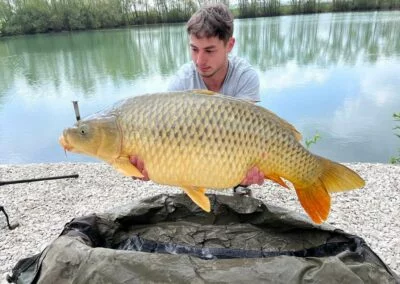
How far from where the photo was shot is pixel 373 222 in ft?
6.01

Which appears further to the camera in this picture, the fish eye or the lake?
the lake

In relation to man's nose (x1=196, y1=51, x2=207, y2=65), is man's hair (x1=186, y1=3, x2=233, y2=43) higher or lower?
higher

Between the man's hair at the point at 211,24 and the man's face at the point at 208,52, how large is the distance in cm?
2

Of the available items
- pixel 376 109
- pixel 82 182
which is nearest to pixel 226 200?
pixel 82 182

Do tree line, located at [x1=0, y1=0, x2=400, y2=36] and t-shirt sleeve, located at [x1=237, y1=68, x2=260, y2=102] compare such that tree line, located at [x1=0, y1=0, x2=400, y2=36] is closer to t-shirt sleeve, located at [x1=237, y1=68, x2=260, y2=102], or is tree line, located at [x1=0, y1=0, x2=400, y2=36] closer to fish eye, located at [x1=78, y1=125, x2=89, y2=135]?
t-shirt sleeve, located at [x1=237, y1=68, x2=260, y2=102]

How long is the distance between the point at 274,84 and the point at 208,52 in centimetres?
473

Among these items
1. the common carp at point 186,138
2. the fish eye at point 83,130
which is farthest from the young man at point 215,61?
the fish eye at point 83,130

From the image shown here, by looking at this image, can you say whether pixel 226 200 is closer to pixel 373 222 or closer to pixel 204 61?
pixel 204 61

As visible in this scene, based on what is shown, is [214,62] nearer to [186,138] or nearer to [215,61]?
[215,61]

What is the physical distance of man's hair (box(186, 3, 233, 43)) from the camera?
1361 millimetres

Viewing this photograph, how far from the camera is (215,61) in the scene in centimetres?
142

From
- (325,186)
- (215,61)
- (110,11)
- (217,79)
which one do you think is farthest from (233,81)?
(110,11)

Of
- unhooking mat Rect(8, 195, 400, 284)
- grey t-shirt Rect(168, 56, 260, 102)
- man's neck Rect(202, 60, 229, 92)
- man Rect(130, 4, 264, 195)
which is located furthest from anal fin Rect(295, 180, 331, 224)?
man's neck Rect(202, 60, 229, 92)

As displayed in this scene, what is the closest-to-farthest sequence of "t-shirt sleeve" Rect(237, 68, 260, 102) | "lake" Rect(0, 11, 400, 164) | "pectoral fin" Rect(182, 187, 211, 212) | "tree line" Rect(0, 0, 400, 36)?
"pectoral fin" Rect(182, 187, 211, 212)
"t-shirt sleeve" Rect(237, 68, 260, 102)
"lake" Rect(0, 11, 400, 164)
"tree line" Rect(0, 0, 400, 36)
